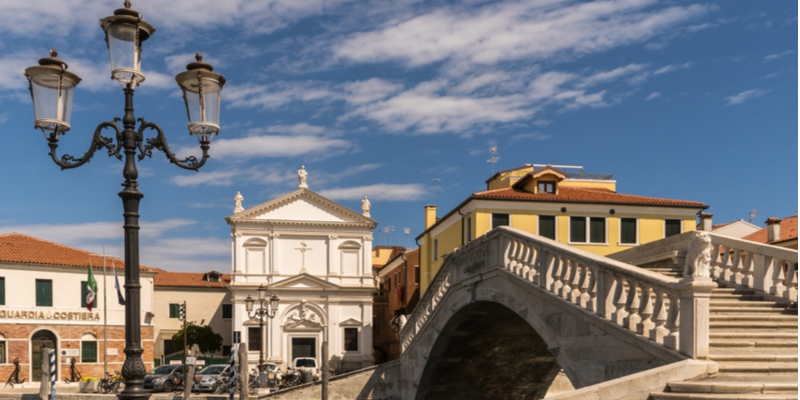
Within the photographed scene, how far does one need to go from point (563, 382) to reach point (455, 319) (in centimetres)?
663

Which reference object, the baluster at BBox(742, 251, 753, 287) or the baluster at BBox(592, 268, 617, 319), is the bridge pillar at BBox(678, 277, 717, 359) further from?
the baluster at BBox(742, 251, 753, 287)

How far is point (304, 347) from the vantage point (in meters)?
43.6

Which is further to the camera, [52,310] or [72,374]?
[52,310]

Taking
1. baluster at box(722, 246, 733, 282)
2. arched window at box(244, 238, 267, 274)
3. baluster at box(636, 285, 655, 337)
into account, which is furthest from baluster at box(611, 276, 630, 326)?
arched window at box(244, 238, 267, 274)

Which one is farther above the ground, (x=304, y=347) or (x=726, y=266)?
(x=726, y=266)

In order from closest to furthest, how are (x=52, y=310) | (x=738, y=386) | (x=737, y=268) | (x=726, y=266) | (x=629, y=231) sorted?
1. (x=738, y=386)
2. (x=737, y=268)
3. (x=726, y=266)
4. (x=629, y=231)
5. (x=52, y=310)

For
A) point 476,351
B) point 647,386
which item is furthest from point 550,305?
point 476,351

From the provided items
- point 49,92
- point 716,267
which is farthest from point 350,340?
point 49,92

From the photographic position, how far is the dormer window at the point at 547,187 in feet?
117

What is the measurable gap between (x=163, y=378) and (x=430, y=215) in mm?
19504

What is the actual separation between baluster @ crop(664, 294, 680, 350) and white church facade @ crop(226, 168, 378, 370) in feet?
119

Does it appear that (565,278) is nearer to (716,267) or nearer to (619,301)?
(619,301)

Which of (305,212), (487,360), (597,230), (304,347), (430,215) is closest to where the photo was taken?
(487,360)

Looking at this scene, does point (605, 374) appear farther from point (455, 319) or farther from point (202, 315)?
point (202, 315)
